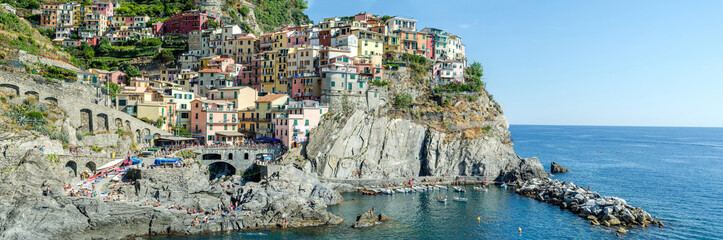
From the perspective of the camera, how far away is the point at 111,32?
109 m

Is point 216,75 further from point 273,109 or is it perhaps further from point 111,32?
point 111,32

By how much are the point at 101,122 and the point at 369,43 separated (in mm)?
43494

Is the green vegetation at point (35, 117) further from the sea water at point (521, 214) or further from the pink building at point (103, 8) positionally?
the pink building at point (103, 8)

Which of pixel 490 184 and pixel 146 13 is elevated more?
pixel 146 13

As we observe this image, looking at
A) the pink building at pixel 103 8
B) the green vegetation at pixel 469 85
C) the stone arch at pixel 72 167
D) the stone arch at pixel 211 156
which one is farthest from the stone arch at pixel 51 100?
the pink building at pixel 103 8

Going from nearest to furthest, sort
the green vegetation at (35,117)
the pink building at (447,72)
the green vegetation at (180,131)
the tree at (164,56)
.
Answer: the green vegetation at (35,117) → the green vegetation at (180,131) → the pink building at (447,72) → the tree at (164,56)

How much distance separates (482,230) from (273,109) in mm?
35831

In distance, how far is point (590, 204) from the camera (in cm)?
5662

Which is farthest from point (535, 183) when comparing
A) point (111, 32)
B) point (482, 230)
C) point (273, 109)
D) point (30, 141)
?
point (111, 32)

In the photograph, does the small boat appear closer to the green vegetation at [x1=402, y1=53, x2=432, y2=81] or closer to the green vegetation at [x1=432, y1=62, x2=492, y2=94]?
the green vegetation at [x1=432, y1=62, x2=492, y2=94]

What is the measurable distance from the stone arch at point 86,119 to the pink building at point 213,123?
13.4m

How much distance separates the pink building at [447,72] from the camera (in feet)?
285

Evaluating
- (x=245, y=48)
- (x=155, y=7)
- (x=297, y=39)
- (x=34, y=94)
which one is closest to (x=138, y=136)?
(x=34, y=94)

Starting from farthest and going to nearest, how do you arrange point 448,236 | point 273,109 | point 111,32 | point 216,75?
point 111,32 < point 216,75 < point 273,109 < point 448,236
